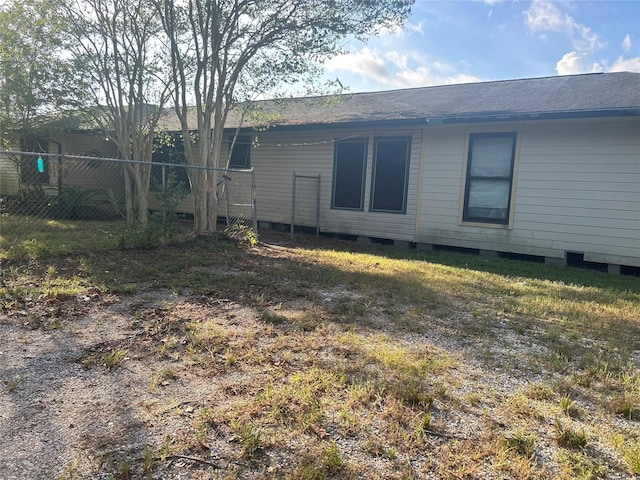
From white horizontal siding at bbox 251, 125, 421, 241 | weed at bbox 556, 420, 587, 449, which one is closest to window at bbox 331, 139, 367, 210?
white horizontal siding at bbox 251, 125, 421, 241

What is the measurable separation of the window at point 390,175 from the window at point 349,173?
328mm

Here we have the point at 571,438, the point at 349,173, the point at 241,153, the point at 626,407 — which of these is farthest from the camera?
the point at 241,153

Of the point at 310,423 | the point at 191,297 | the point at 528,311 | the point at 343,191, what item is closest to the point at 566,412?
the point at 310,423

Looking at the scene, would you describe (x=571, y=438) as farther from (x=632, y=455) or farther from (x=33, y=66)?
(x=33, y=66)

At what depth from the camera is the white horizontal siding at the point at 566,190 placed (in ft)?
23.0

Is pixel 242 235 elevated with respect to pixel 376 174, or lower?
lower

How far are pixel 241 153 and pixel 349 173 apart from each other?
11.9 feet

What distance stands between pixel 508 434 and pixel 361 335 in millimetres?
1493

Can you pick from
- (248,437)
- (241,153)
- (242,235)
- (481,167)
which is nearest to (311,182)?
(241,153)

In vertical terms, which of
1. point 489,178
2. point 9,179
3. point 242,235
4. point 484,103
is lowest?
point 242,235

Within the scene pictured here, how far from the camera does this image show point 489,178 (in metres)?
8.17

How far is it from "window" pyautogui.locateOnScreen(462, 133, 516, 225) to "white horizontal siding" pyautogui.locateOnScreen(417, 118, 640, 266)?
0.49 ft

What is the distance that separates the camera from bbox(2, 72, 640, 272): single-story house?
714 centimetres

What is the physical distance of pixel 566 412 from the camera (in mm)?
2352
